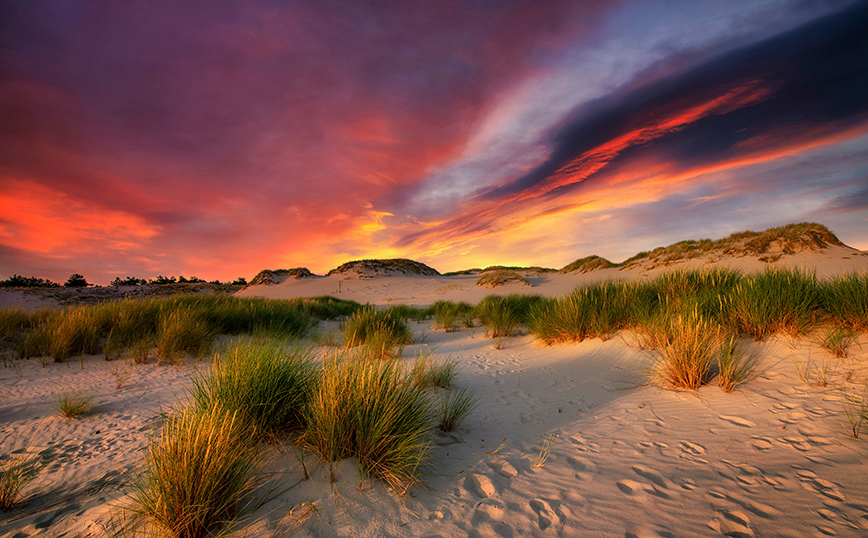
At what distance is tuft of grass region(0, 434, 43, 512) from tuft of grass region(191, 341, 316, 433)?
37.2 inches

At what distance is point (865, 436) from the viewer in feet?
7.54

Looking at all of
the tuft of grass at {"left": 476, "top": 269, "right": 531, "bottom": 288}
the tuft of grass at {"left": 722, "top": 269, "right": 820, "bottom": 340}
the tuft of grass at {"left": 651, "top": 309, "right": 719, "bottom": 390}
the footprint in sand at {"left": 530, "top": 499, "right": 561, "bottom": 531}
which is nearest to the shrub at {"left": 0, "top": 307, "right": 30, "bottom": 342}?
the footprint in sand at {"left": 530, "top": 499, "right": 561, "bottom": 531}

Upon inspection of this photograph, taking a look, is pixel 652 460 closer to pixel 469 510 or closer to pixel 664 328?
pixel 469 510

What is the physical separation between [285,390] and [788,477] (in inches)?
136

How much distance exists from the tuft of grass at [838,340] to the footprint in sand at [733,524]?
330cm

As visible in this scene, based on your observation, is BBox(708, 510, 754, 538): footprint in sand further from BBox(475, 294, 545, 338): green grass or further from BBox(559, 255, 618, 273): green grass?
BBox(559, 255, 618, 273): green grass

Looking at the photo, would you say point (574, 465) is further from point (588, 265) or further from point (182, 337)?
point (588, 265)

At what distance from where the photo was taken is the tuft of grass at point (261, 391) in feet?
7.84

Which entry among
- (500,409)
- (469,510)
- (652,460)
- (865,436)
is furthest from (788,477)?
(500,409)

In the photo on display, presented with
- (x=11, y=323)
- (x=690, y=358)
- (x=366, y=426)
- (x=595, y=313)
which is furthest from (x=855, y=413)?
(x=11, y=323)

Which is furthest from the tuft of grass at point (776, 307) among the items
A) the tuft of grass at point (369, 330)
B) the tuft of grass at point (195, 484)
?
the tuft of grass at point (195, 484)

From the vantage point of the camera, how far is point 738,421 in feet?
9.04

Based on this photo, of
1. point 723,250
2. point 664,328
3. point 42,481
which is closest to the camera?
point 42,481

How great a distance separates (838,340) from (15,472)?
24.7 ft
